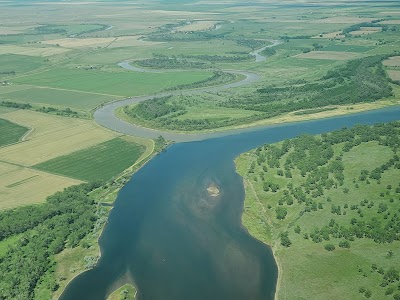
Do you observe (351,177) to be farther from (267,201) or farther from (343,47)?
(343,47)

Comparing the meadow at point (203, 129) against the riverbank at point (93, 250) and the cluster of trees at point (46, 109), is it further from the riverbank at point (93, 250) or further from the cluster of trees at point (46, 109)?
the cluster of trees at point (46, 109)

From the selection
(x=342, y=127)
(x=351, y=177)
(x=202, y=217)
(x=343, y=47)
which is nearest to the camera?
(x=202, y=217)

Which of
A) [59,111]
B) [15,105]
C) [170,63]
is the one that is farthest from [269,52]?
[15,105]

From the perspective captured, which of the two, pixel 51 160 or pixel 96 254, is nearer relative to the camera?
pixel 96 254

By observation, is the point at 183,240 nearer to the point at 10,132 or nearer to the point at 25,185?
the point at 25,185

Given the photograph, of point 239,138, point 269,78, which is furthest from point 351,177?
point 269,78

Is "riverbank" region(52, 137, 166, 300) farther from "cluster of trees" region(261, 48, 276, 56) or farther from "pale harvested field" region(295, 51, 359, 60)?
"cluster of trees" region(261, 48, 276, 56)

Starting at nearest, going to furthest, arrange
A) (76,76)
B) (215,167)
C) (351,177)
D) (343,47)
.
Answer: (351,177) → (215,167) → (76,76) → (343,47)
